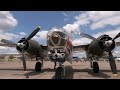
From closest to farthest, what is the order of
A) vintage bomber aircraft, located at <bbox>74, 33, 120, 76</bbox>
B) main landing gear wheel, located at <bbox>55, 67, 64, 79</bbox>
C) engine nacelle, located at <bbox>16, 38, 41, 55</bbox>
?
main landing gear wheel, located at <bbox>55, 67, 64, 79</bbox>, vintage bomber aircraft, located at <bbox>74, 33, 120, 76</bbox>, engine nacelle, located at <bbox>16, 38, 41, 55</bbox>

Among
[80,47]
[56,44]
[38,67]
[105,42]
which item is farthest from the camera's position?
[80,47]

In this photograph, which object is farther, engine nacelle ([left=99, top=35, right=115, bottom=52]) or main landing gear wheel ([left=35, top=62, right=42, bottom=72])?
main landing gear wheel ([left=35, top=62, right=42, bottom=72])

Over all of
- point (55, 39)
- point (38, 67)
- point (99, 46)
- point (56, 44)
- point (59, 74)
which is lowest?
point (59, 74)

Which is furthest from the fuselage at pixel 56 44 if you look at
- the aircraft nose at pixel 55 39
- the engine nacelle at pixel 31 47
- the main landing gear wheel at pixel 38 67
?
the main landing gear wheel at pixel 38 67

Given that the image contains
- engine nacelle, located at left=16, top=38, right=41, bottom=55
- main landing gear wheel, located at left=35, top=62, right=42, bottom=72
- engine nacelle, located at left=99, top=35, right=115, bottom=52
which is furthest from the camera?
main landing gear wheel, located at left=35, top=62, right=42, bottom=72

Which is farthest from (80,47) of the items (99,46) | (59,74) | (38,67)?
(59,74)

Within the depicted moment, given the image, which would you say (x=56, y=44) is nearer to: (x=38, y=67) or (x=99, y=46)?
(x=99, y=46)

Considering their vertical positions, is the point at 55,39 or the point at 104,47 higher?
the point at 55,39

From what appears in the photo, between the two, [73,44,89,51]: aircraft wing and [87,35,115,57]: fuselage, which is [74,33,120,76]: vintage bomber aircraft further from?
[73,44,89,51]: aircraft wing

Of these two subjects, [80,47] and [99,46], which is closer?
[99,46]

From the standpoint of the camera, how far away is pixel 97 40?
17453 millimetres

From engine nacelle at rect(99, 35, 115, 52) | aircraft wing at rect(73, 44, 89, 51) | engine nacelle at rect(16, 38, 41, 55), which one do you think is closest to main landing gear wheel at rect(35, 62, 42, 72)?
engine nacelle at rect(16, 38, 41, 55)
